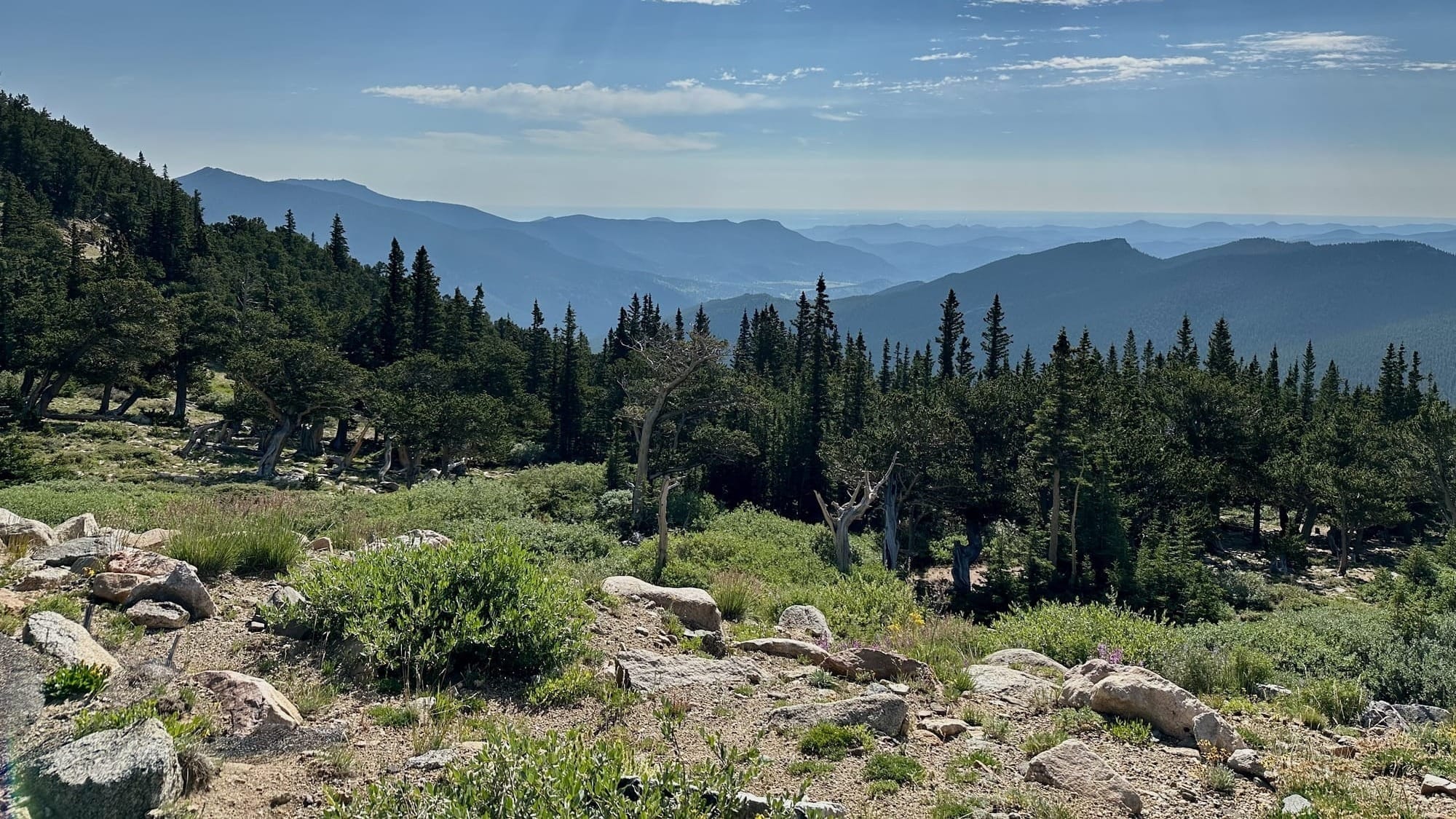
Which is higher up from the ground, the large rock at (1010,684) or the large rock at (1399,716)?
the large rock at (1399,716)

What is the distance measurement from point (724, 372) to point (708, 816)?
4387 centimetres

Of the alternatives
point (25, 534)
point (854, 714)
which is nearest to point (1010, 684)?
point (854, 714)

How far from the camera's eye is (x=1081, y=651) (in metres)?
12.6

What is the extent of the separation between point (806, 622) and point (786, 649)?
234 cm

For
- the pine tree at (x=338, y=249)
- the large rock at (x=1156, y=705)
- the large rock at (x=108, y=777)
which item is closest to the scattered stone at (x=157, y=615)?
the large rock at (x=108, y=777)

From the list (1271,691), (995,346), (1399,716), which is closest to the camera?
(1399,716)

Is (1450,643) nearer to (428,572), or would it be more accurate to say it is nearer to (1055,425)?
(428,572)

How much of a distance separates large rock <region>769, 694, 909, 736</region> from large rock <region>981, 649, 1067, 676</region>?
3787 millimetres

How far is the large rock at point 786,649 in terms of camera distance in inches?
399

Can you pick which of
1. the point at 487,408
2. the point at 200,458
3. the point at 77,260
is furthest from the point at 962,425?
the point at 77,260

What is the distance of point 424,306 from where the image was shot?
68000 millimetres

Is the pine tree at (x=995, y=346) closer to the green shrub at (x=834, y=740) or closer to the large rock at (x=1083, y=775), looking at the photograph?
the large rock at (x=1083, y=775)

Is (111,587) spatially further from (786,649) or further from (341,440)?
(341,440)

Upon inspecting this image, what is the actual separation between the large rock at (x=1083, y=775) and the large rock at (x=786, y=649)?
11.3 ft
